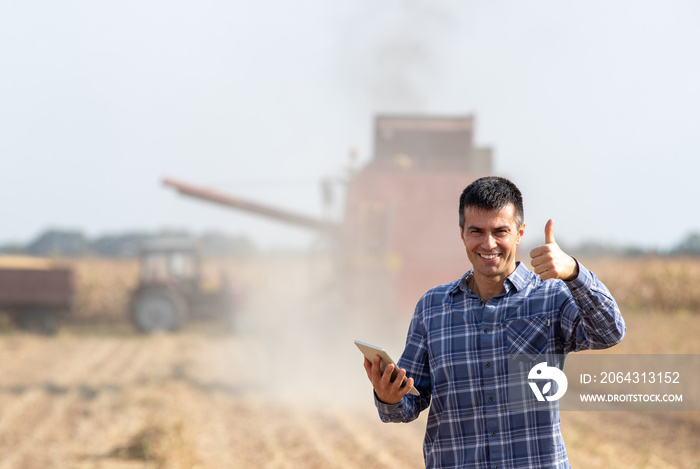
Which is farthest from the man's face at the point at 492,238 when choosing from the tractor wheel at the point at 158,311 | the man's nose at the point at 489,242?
the tractor wheel at the point at 158,311

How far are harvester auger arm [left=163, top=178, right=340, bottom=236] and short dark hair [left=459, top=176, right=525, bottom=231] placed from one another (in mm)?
9820

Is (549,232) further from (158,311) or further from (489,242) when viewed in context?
(158,311)

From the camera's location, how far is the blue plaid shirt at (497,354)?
6.84ft

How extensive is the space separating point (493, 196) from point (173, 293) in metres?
13.8

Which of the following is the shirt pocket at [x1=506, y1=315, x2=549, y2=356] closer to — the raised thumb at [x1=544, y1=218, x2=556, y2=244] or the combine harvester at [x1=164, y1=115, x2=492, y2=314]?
the raised thumb at [x1=544, y1=218, x2=556, y2=244]

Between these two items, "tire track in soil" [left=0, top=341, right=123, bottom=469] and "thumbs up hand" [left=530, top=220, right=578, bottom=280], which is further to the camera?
"tire track in soil" [left=0, top=341, right=123, bottom=469]

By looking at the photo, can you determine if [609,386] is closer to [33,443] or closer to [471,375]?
[33,443]

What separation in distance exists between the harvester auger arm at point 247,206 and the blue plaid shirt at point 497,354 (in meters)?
9.79

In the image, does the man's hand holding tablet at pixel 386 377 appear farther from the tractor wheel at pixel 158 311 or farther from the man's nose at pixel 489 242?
the tractor wheel at pixel 158 311

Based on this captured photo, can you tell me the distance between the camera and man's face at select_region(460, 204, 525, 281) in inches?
84.3

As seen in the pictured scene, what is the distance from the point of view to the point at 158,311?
596 inches

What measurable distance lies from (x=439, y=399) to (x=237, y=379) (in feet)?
26.9

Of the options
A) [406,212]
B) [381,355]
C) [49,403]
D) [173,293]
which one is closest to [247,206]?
[173,293]

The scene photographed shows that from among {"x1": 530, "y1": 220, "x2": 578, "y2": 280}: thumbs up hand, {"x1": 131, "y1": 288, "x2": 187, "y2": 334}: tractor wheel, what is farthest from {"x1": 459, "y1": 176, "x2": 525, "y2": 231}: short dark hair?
{"x1": 131, "y1": 288, "x2": 187, "y2": 334}: tractor wheel
